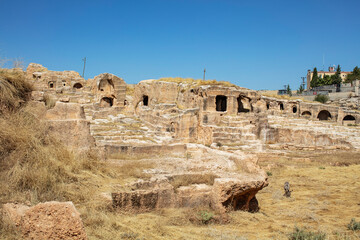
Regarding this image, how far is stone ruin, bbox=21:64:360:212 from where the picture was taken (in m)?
4.48

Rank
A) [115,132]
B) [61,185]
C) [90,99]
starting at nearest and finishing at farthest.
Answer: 1. [61,185]
2. [115,132]
3. [90,99]

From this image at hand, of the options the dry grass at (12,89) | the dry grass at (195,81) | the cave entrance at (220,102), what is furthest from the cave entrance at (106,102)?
the dry grass at (12,89)

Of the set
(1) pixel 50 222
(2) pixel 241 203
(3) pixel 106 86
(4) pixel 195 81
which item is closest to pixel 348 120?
(4) pixel 195 81

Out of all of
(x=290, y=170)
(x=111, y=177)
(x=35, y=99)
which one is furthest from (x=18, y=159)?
(x=290, y=170)

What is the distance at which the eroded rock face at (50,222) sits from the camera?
2566mm

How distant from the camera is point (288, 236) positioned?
159 inches

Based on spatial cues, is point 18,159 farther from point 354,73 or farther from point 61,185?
point 354,73

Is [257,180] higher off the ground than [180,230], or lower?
higher

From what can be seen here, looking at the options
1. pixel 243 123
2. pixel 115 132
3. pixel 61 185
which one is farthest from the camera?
pixel 243 123

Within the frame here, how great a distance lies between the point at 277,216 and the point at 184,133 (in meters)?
10.2

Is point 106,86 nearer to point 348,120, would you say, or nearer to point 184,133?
point 184,133

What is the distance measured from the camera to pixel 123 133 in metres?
11.6

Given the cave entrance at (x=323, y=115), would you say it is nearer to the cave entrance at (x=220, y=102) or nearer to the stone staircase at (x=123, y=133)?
the cave entrance at (x=220, y=102)

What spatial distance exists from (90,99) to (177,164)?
60.9ft
